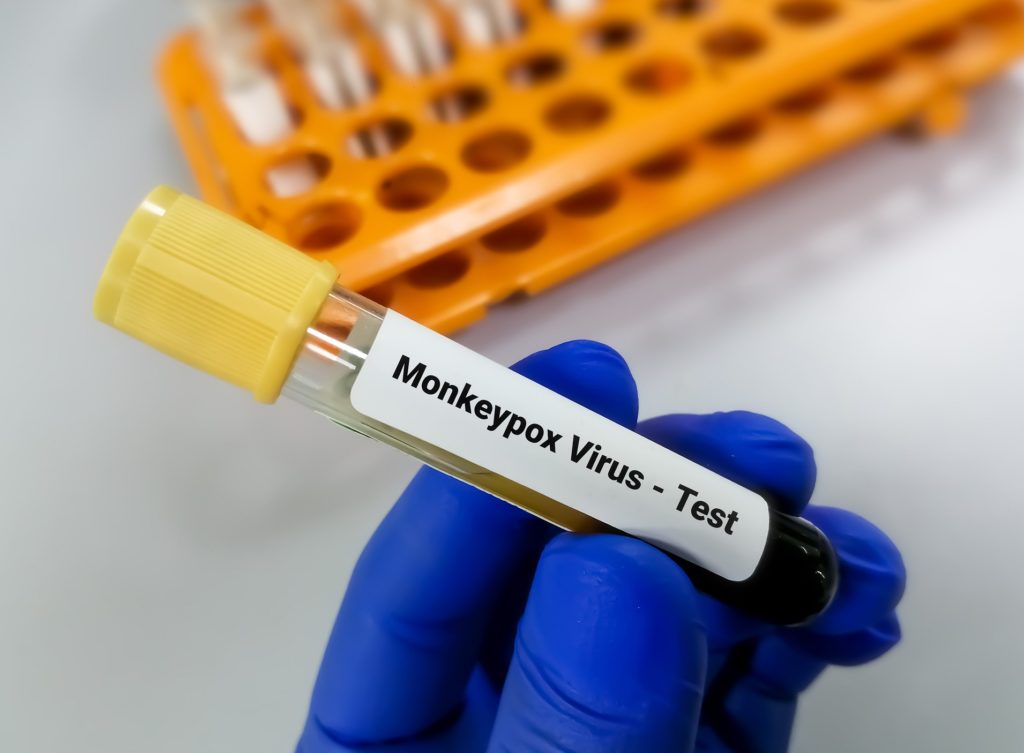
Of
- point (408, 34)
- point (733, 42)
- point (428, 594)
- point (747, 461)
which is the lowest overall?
point (428, 594)

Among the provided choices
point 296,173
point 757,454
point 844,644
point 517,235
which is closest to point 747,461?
point 757,454

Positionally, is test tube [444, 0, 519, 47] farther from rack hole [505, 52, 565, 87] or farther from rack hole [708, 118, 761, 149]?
rack hole [708, 118, 761, 149]

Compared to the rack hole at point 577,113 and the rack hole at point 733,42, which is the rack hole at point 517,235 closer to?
the rack hole at point 577,113

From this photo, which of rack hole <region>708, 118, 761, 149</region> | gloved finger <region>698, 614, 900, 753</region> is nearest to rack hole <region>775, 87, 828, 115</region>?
rack hole <region>708, 118, 761, 149</region>

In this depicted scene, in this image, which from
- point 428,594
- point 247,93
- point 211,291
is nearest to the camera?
→ point 211,291

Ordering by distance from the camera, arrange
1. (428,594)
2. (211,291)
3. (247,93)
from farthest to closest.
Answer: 1. (247,93)
2. (428,594)
3. (211,291)

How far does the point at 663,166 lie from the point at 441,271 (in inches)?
6.8

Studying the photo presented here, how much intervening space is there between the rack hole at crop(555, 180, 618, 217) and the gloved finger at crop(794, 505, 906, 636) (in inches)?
10.3

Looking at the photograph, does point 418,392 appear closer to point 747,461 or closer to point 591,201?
point 747,461

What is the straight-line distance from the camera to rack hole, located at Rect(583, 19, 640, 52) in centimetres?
58

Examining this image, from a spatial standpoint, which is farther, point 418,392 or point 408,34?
point 408,34

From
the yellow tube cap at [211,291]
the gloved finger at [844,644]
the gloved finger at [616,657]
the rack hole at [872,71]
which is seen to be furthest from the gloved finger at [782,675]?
the rack hole at [872,71]

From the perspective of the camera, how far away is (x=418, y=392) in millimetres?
270

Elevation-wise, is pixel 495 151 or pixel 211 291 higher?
pixel 495 151
